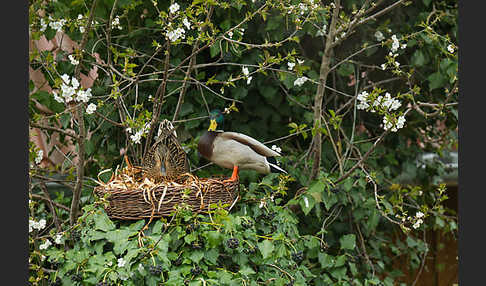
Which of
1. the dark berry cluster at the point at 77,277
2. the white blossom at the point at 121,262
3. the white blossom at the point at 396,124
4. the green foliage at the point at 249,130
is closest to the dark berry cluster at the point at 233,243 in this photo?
the green foliage at the point at 249,130

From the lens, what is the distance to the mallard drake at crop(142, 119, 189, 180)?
2.07 metres

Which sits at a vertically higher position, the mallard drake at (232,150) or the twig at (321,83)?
the twig at (321,83)

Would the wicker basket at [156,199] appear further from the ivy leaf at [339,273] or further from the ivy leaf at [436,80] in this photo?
the ivy leaf at [436,80]

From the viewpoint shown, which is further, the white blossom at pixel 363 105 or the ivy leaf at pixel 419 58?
the ivy leaf at pixel 419 58

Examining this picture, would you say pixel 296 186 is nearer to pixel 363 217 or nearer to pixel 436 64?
pixel 363 217

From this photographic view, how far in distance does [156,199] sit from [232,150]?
344 mm

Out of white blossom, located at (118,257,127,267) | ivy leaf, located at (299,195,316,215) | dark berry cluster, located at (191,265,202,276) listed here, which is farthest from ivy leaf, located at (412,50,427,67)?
white blossom, located at (118,257,127,267)

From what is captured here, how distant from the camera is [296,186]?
Result: 271cm

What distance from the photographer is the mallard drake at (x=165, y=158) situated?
2.07 metres

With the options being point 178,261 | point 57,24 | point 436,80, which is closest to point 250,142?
point 178,261

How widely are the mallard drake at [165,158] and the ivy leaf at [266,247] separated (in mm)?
423

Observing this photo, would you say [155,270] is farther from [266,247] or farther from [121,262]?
[266,247]

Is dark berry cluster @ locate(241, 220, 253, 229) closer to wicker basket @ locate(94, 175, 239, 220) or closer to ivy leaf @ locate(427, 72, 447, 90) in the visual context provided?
wicker basket @ locate(94, 175, 239, 220)

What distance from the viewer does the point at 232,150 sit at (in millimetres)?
2088
